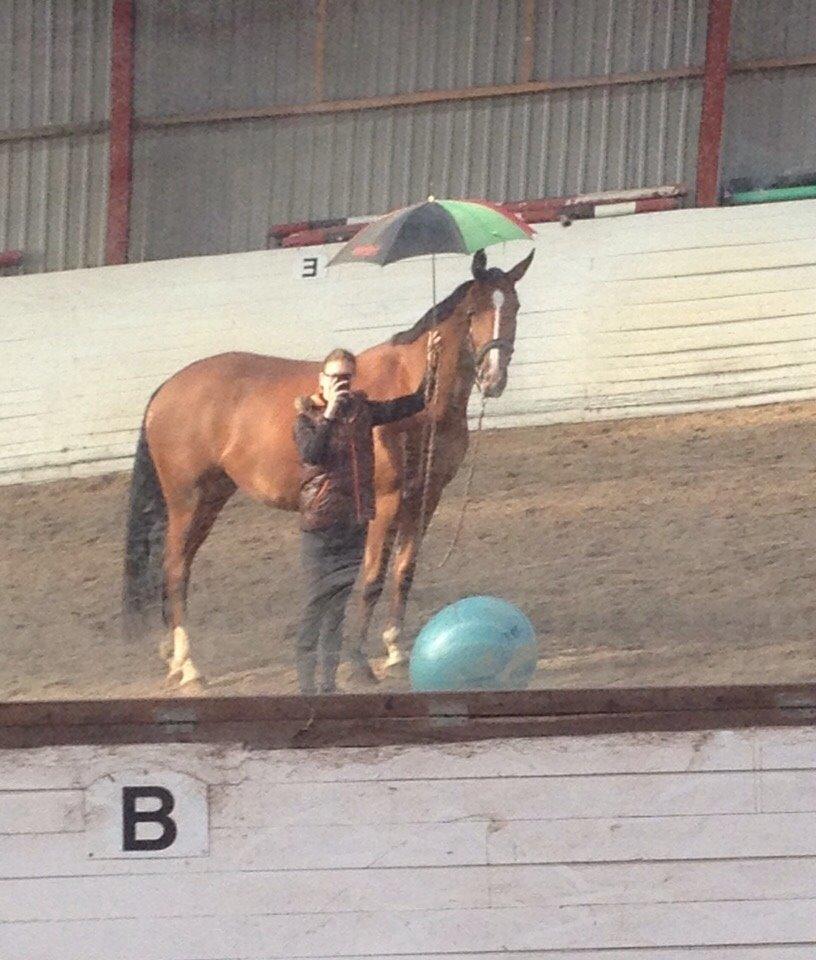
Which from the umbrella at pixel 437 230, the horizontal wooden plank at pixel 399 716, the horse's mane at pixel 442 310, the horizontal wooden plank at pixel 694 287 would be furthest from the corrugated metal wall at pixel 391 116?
the horizontal wooden plank at pixel 399 716

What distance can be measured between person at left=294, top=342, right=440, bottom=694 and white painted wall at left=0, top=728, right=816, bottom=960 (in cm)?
177

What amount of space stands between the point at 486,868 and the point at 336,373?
2202 mm

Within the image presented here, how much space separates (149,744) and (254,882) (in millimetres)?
337

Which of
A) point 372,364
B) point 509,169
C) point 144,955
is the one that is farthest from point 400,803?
point 509,169

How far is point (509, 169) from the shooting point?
933cm

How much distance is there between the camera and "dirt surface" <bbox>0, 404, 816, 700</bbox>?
6.94m

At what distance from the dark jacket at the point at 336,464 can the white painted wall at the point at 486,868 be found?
193 centimetres

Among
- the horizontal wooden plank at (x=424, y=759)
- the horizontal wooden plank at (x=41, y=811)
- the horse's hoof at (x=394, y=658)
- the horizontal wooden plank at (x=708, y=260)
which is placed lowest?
the horse's hoof at (x=394, y=658)

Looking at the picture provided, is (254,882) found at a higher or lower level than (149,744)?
lower

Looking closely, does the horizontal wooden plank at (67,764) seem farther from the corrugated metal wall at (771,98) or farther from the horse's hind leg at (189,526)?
the corrugated metal wall at (771,98)

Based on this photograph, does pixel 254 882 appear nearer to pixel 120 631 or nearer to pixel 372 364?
pixel 372 364

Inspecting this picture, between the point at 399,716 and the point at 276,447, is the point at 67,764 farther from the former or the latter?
the point at 276,447

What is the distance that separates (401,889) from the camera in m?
4.03

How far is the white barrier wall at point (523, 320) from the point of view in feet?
29.3
